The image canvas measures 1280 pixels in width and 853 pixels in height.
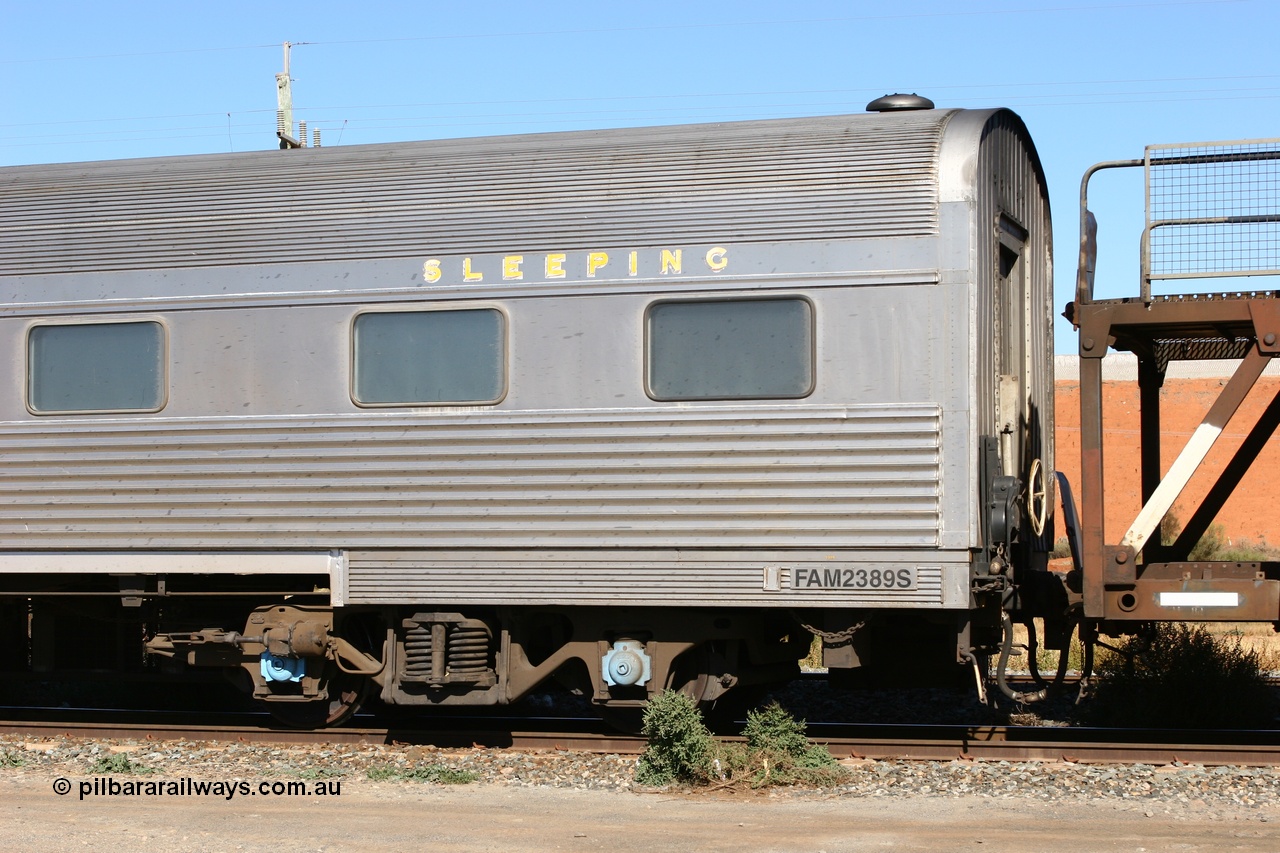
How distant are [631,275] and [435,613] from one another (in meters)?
2.21

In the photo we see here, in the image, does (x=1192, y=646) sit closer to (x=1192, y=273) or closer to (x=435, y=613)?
(x=1192, y=273)

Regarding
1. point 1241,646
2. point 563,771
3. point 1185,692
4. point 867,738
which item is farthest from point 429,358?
point 1241,646

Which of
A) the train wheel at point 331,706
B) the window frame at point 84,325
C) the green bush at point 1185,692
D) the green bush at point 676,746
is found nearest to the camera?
the green bush at point 676,746

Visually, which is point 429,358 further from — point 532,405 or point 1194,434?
point 1194,434

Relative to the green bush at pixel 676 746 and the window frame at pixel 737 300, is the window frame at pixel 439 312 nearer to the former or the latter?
the window frame at pixel 737 300

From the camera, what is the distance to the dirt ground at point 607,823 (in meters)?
5.95

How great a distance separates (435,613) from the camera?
798 cm

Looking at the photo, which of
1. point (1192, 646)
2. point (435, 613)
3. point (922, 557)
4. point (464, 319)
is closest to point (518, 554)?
point (435, 613)

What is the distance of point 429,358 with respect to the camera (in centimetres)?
782

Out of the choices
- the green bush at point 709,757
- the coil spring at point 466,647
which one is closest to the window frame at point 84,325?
the coil spring at point 466,647

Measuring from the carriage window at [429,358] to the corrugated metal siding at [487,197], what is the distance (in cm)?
39

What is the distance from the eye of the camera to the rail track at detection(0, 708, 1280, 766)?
305 inches

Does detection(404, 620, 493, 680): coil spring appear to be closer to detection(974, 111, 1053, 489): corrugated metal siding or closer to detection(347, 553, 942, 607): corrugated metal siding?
detection(347, 553, 942, 607): corrugated metal siding

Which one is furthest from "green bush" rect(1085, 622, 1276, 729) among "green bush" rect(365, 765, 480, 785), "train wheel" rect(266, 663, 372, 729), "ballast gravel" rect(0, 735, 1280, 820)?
"train wheel" rect(266, 663, 372, 729)
